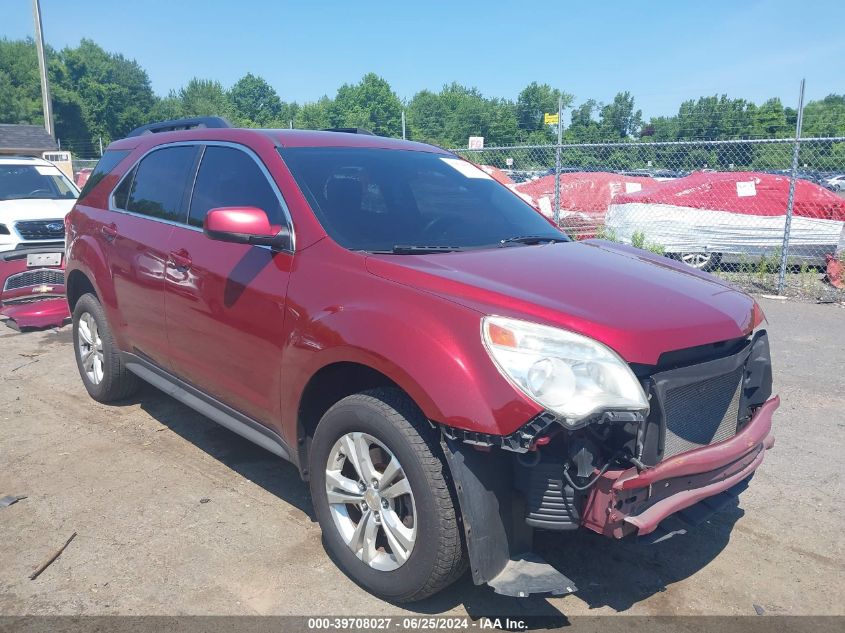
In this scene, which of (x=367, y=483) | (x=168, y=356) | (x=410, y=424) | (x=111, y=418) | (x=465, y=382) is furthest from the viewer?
(x=111, y=418)

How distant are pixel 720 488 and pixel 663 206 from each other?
8885 millimetres

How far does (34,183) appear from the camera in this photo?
950 centimetres

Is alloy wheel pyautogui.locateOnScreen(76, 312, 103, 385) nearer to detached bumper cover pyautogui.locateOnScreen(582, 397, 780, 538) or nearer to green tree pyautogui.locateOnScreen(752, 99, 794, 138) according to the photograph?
detached bumper cover pyautogui.locateOnScreen(582, 397, 780, 538)

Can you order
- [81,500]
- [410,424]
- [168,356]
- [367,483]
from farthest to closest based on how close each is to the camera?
[168,356], [81,500], [367,483], [410,424]

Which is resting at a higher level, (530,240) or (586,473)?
(530,240)

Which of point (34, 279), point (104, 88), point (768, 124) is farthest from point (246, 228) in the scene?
point (104, 88)

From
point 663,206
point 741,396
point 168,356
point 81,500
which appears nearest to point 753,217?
point 663,206

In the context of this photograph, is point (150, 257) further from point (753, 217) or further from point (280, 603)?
point (753, 217)

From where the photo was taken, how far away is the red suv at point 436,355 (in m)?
2.39

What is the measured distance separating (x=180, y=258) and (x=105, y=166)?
179 centimetres

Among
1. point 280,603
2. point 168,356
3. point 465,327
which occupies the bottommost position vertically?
point 280,603

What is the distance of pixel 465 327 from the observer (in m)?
2.48

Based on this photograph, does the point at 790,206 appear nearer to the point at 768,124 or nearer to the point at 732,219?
the point at 732,219

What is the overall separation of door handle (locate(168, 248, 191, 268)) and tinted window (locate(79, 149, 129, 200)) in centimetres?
145
